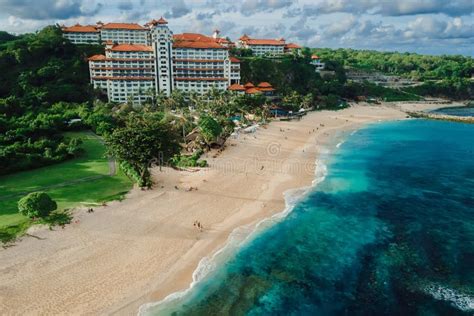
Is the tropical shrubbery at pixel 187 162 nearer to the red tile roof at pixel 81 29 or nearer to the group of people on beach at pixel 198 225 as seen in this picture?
the group of people on beach at pixel 198 225

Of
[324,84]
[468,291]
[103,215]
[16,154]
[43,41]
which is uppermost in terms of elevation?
[43,41]

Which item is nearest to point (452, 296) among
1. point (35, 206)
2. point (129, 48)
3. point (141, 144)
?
point (141, 144)

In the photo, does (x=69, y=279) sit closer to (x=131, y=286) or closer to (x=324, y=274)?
(x=131, y=286)

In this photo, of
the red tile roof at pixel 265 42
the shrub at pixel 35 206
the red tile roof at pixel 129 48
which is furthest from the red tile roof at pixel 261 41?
the shrub at pixel 35 206

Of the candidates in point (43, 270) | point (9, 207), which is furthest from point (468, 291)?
point (9, 207)

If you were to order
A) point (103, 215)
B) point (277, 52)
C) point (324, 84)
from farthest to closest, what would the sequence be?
point (277, 52)
point (324, 84)
point (103, 215)

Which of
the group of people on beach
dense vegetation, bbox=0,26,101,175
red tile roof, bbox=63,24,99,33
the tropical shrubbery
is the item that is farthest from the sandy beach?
red tile roof, bbox=63,24,99,33
